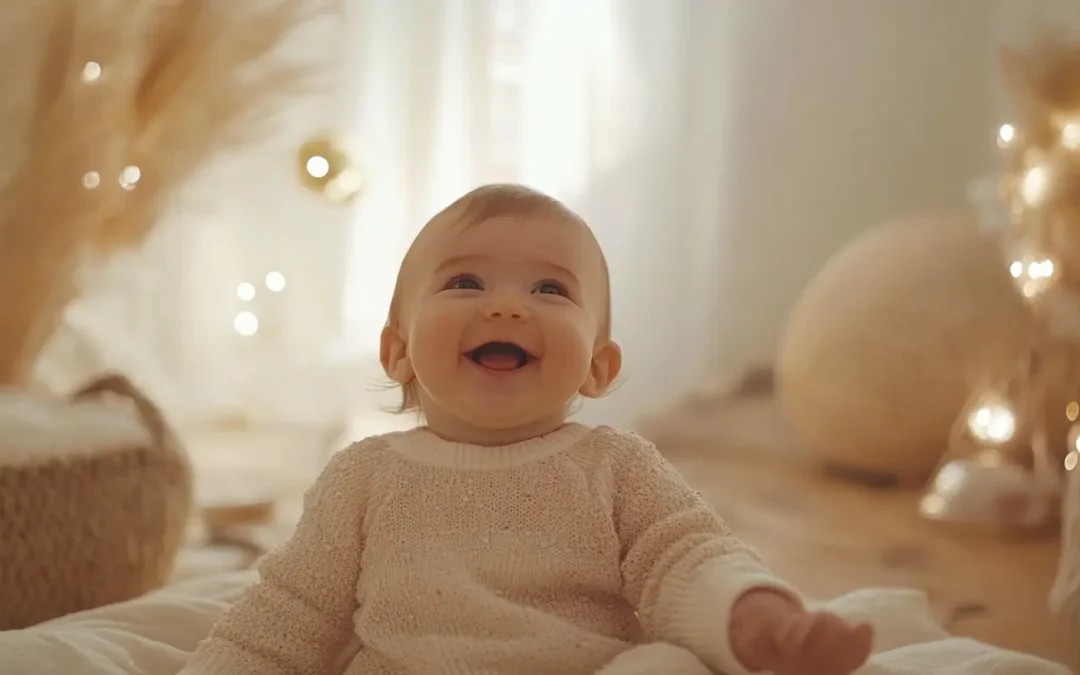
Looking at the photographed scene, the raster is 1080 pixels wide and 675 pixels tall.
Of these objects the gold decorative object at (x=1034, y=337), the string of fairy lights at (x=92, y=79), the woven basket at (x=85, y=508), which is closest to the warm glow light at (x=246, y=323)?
the string of fairy lights at (x=92, y=79)

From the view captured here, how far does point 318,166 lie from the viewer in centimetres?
178

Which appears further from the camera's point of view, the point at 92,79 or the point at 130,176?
the point at 130,176

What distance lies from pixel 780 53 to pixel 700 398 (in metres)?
0.83

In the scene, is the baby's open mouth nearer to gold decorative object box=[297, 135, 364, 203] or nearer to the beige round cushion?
gold decorative object box=[297, 135, 364, 203]

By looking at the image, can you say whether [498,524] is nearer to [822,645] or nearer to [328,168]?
[822,645]

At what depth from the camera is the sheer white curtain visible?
2029mm

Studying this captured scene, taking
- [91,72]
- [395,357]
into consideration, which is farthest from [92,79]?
[395,357]

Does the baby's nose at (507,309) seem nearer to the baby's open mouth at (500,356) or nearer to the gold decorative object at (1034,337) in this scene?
the baby's open mouth at (500,356)

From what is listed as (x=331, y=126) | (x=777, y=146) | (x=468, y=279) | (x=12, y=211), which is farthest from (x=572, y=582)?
(x=777, y=146)

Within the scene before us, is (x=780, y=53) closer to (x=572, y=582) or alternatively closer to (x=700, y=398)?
(x=700, y=398)

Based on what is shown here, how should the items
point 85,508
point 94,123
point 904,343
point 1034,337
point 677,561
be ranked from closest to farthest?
point 677,561 → point 85,508 → point 94,123 → point 1034,337 → point 904,343

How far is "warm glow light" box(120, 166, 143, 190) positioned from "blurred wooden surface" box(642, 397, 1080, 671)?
981 mm

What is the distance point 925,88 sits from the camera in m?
2.49

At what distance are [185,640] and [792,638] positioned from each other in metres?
0.53
